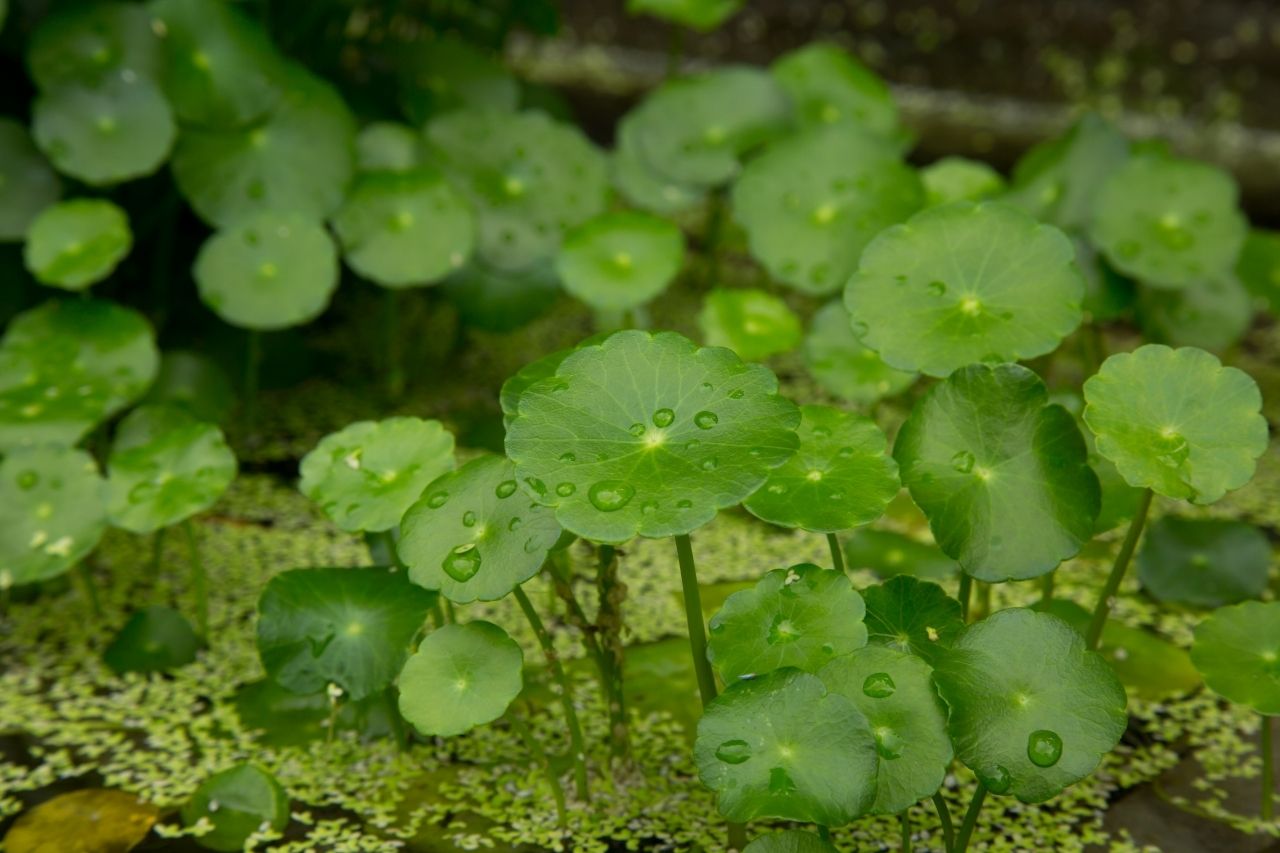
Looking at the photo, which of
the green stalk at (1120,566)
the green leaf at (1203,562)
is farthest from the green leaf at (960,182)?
the green stalk at (1120,566)

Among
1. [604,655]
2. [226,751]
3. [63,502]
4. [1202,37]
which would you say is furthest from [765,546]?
[1202,37]

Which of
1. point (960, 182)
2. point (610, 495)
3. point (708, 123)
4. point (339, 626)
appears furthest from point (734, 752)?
point (708, 123)

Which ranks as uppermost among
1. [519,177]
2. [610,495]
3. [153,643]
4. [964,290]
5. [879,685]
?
[964,290]

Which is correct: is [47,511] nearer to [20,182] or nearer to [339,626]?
[339,626]

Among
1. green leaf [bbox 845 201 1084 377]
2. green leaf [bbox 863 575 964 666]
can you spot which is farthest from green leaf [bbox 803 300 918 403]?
green leaf [bbox 863 575 964 666]

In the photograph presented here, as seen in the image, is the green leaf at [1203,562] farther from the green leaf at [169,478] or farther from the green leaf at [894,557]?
the green leaf at [169,478]

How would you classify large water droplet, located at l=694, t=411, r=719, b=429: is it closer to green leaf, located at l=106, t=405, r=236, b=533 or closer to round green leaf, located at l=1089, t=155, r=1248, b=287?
green leaf, located at l=106, t=405, r=236, b=533
